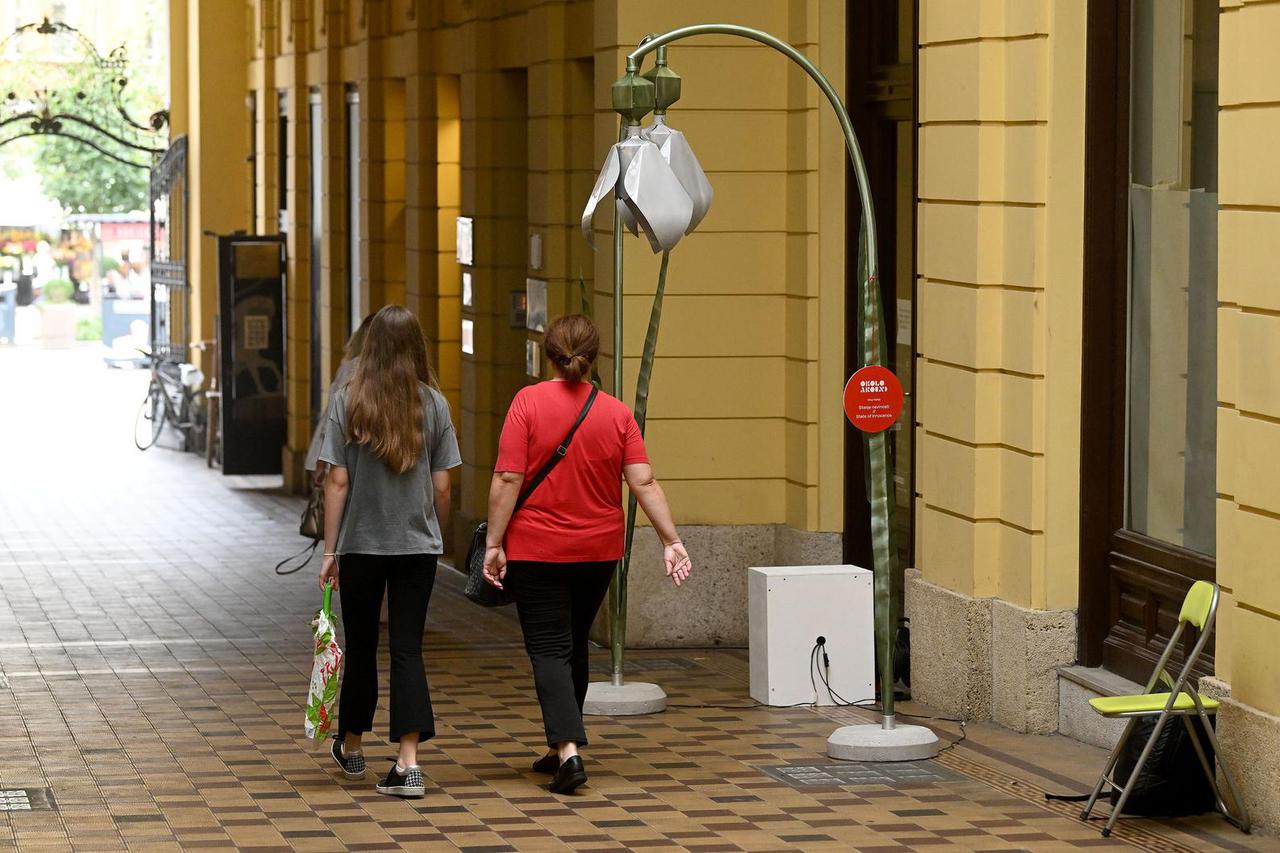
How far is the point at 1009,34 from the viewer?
9.77 metres

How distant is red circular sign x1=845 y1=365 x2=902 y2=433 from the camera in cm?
917

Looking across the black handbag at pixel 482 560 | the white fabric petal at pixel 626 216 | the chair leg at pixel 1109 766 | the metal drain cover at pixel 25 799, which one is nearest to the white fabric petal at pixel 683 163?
the white fabric petal at pixel 626 216

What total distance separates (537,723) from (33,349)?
136ft

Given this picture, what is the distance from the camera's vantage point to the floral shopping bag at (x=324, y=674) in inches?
343

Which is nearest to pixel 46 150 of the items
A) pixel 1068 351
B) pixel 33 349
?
pixel 33 349

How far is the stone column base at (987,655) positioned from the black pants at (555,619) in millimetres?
1978

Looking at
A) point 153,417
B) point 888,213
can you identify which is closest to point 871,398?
point 888,213

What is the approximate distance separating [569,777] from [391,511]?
1187 mm

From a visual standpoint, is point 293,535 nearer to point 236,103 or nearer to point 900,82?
point 900,82

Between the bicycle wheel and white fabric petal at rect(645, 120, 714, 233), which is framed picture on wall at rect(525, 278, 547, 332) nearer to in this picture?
white fabric petal at rect(645, 120, 714, 233)

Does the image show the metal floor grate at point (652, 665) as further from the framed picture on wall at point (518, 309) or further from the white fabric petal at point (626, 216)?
the framed picture on wall at point (518, 309)

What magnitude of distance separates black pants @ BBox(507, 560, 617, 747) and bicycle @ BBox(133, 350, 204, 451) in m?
17.4

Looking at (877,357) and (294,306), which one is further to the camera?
(294,306)

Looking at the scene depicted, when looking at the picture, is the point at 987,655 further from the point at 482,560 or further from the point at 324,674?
the point at 324,674
